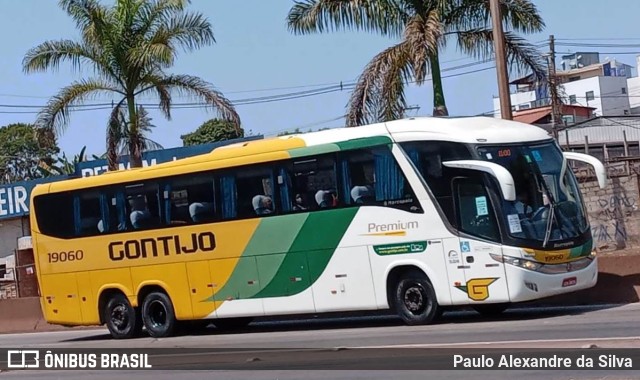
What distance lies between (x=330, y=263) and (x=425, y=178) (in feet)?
8.08

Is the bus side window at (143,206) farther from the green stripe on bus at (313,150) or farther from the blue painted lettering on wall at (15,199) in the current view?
the blue painted lettering on wall at (15,199)

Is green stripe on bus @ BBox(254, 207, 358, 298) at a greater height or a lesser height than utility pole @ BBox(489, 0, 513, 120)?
lesser

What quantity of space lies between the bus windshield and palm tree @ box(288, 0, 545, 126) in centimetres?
767

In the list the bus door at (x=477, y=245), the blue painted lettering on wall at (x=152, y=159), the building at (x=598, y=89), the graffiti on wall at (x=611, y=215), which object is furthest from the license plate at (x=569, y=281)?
the building at (x=598, y=89)

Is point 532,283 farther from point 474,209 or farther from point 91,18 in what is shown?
point 91,18

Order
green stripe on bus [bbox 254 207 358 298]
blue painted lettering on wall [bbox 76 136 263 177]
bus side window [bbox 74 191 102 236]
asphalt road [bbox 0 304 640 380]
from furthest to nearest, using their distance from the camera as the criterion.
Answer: blue painted lettering on wall [bbox 76 136 263 177] → bus side window [bbox 74 191 102 236] → green stripe on bus [bbox 254 207 358 298] → asphalt road [bbox 0 304 640 380]

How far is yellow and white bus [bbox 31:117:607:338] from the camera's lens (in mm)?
16422

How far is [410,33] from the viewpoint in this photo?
24.6m

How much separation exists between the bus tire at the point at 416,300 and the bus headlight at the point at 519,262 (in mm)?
1354

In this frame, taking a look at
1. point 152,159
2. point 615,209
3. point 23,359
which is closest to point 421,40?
point 615,209

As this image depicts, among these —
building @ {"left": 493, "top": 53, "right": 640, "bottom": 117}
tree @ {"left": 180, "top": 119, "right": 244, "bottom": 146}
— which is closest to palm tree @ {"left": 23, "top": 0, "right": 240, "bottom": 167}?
tree @ {"left": 180, "top": 119, "right": 244, "bottom": 146}

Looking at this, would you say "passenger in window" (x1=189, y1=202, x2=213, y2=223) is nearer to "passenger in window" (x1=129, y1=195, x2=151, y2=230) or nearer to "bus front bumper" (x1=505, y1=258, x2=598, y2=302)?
"passenger in window" (x1=129, y1=195, x2=151, y2=230)

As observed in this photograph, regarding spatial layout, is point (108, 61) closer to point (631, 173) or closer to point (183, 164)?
point (183, 164)

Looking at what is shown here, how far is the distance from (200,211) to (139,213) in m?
1.55
